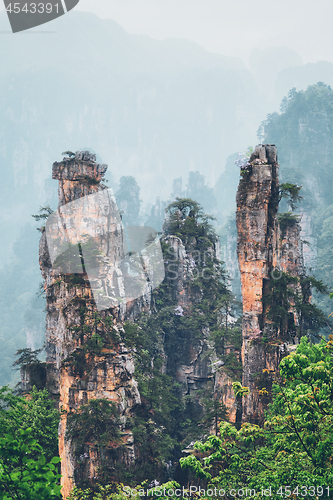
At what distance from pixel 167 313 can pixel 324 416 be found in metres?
17.9

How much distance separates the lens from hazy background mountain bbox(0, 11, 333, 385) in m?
120

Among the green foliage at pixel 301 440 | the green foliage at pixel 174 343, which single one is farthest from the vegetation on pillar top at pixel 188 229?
the green foliage at pixel 301 440

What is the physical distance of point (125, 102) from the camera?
473 feet

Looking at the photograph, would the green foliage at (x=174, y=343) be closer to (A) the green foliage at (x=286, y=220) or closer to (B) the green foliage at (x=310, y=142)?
(A) the green foliage at (x=286, y=220)

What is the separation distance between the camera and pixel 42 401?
1775 centimetres

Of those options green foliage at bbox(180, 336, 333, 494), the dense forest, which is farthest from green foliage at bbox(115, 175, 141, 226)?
green foliage at bbox(180, 336, 333, 494)

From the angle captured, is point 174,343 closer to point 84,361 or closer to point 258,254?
point 84,361

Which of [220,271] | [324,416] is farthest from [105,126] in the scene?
[324,416]

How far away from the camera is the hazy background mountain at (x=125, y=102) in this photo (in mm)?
120125

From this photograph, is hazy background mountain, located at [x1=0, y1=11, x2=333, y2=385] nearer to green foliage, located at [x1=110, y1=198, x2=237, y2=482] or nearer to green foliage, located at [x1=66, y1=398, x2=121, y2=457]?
green foliage, located at [x1=110, y1=198, x2=237, y2=482]

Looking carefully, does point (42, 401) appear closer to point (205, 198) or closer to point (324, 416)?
Result: point (324, 416)

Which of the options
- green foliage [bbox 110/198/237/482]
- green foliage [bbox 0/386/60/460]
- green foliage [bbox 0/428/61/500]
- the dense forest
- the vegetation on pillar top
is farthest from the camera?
the vegetation on pillar top

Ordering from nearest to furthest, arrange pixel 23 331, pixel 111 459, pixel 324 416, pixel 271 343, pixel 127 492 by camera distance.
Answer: pixel 324 416 < pixel 127 492 < pixel 111 459 < pixel 271 343 < pixel 23 331

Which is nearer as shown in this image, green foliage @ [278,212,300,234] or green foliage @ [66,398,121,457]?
green foliage @ [66,398,121,457]
